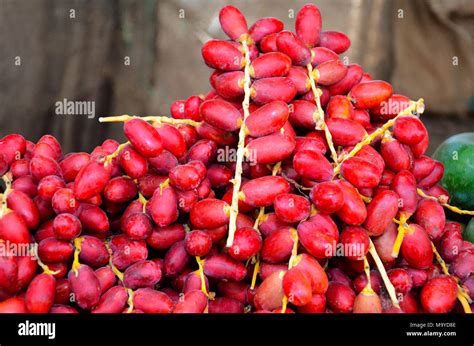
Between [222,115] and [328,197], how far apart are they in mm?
253

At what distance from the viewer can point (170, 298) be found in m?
0.97

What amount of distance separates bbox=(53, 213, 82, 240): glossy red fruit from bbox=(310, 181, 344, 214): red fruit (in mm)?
392

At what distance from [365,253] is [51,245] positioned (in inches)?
20.3

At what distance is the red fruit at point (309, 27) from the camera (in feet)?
3.89

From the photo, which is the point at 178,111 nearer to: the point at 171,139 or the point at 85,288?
the point at 171,139

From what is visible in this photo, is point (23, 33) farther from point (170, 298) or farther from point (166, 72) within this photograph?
point (170, 298)

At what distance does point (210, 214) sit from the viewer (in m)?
0.97

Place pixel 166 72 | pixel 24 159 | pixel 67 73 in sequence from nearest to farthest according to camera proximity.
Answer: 1. pixel 24 159
2. pixel 67 73
3. pixel 166 72

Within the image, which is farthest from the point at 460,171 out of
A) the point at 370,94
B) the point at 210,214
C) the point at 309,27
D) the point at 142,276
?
the point at 142,276

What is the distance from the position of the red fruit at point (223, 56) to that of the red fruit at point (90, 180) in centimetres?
30

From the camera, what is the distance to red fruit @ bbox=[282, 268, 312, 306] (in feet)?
2.87

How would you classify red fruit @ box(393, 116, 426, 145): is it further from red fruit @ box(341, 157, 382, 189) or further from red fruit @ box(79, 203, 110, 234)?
red fruit @ box(79, 203, 110, 234)

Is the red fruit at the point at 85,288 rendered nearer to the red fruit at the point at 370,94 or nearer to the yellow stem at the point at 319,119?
the yellow stem at the point at 319,119
